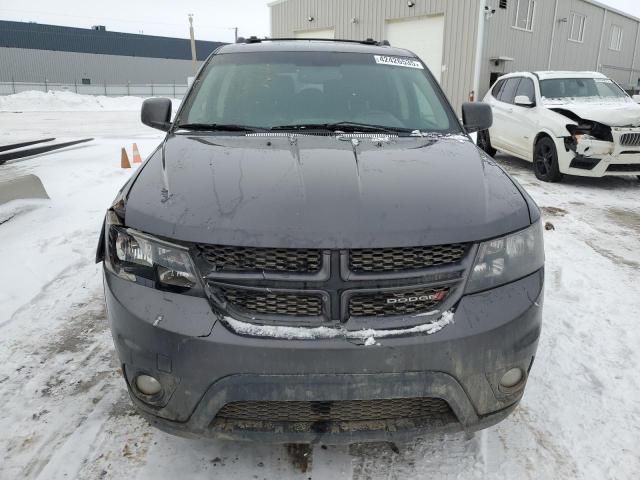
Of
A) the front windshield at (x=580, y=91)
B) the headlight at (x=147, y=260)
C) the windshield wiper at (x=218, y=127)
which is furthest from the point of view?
the front windshield at (x=580, y=91)

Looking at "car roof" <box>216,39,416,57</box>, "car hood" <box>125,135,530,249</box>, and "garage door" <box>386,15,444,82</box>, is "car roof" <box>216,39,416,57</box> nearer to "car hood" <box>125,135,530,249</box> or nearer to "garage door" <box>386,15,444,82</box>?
"car hood" <box>125,135,530,249</box>

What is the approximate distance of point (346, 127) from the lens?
2.76 meters

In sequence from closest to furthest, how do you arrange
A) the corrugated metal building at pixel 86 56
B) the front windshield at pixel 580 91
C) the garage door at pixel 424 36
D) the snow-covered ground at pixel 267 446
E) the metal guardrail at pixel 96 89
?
the snow-covered ground at pixel 267 446, the front windshield at pixel 580 91, the garage door at pixel 424 36, the metal guardrail at pixel 96 89, the corrugated metal building at pixel 86 56

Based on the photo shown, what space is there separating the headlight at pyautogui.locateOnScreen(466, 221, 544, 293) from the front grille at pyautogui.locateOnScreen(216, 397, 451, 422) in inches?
17.6

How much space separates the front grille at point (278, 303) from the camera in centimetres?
168

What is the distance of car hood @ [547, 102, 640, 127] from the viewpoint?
693 centimetres

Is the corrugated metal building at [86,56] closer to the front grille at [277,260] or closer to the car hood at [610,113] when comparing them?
the car hood at [610,113]

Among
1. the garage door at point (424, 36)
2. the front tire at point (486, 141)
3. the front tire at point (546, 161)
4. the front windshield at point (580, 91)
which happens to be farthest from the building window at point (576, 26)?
the front tire at point (546, 161)

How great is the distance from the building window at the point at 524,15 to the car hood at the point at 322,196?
19.5 m

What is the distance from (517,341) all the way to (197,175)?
1410mm

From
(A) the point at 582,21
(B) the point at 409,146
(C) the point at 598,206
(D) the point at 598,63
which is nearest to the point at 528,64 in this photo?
(A) the point at 582,21

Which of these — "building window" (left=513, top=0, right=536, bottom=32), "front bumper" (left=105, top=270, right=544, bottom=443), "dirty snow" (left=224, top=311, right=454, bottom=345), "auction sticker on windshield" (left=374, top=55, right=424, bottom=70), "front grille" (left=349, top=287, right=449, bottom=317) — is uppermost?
"building window" (left=513, top=0, right=536, bottom=32)

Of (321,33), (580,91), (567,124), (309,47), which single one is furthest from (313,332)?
(321,33)

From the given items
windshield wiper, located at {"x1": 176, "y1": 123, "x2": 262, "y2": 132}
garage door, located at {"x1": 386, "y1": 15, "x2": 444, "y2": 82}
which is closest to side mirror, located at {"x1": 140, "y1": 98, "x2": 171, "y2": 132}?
windshield wiper, located at {"x1": 176, "y1": 123, "x2": 262, "y2": 132}
